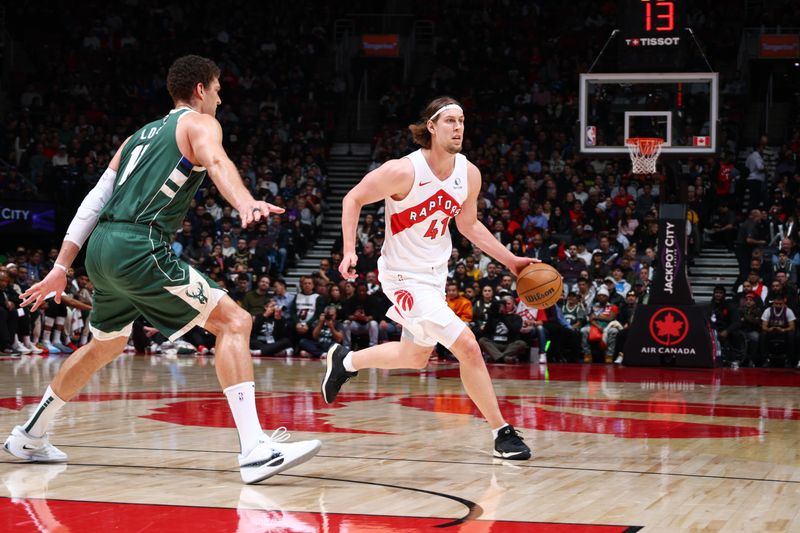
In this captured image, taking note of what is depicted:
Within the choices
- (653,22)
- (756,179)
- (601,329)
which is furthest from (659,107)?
(756,179)

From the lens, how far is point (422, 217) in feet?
19.2

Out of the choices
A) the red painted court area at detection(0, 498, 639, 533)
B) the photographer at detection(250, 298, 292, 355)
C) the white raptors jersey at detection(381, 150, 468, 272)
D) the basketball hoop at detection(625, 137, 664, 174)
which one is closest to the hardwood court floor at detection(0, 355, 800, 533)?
the red painted court area at detection(0, 498, 639, 533)

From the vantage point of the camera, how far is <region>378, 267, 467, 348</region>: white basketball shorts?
223 inches

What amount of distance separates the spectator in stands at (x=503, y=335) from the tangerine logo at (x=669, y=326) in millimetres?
1892

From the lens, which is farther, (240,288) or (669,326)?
(240,288)

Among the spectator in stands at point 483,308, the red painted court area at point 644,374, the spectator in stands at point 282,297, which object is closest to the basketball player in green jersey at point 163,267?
the red painted court area at point 644,374

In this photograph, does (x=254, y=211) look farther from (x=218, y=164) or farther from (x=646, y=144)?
(x=646, y=144)

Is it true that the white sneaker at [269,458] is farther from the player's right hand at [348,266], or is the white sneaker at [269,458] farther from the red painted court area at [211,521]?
the player's right hand at [348,266]

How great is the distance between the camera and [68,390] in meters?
5.14

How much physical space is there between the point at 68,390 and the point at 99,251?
0.81m

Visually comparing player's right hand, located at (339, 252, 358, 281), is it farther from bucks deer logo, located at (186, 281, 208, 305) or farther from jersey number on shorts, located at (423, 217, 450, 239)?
bucks deer logo, located at (186, 281, 208, 305)

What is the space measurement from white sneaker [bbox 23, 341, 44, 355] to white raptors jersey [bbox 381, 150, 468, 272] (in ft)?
35.1

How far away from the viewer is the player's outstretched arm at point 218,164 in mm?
4055

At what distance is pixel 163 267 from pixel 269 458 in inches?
37.7
